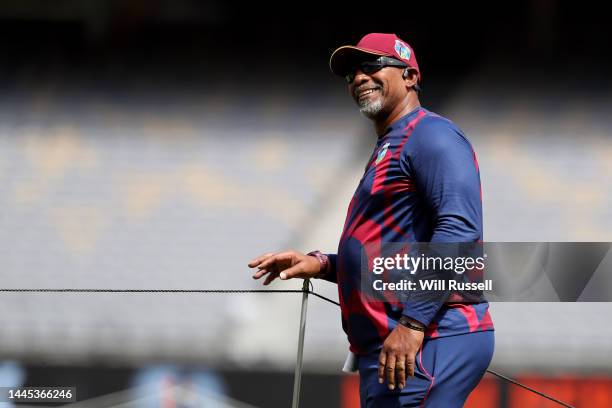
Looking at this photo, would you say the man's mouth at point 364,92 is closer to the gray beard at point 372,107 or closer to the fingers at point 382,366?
the gray beard at point 372,107

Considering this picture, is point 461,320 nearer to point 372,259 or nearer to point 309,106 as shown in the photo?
point 372,259

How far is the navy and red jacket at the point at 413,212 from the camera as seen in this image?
2.45m

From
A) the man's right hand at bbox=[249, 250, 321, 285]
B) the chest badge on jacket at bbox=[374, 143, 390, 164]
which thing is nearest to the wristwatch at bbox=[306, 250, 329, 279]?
the man's right hand at bbox=[249, 250, 321, 285]

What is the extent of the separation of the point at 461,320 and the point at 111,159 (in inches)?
125

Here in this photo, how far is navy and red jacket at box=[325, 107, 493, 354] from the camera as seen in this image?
2.45 metres

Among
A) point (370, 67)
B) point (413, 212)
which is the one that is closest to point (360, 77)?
point (370, 67)

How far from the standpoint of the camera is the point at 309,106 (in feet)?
17.1

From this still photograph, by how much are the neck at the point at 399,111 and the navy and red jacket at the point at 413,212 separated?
0.14 feet

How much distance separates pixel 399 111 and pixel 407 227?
39cm

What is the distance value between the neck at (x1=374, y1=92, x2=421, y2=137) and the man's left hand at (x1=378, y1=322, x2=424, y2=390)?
0.66 meters

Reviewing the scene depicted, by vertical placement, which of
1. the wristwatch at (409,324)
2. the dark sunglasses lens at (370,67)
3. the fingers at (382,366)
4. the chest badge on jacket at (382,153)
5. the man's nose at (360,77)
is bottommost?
the fingers at (382,366)

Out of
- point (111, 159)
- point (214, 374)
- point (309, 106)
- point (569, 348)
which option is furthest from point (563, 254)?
point (111, 159)

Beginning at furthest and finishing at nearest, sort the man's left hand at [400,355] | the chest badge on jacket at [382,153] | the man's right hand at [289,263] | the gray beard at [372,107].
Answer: the man's right hand at [289,263], the gray beard at [372,107], the chest badge on jacket at [382,153], the man's left hand at [400,355]

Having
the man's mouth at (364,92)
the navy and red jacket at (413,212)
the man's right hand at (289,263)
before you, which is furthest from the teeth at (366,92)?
the man's right hand at (289,263)
